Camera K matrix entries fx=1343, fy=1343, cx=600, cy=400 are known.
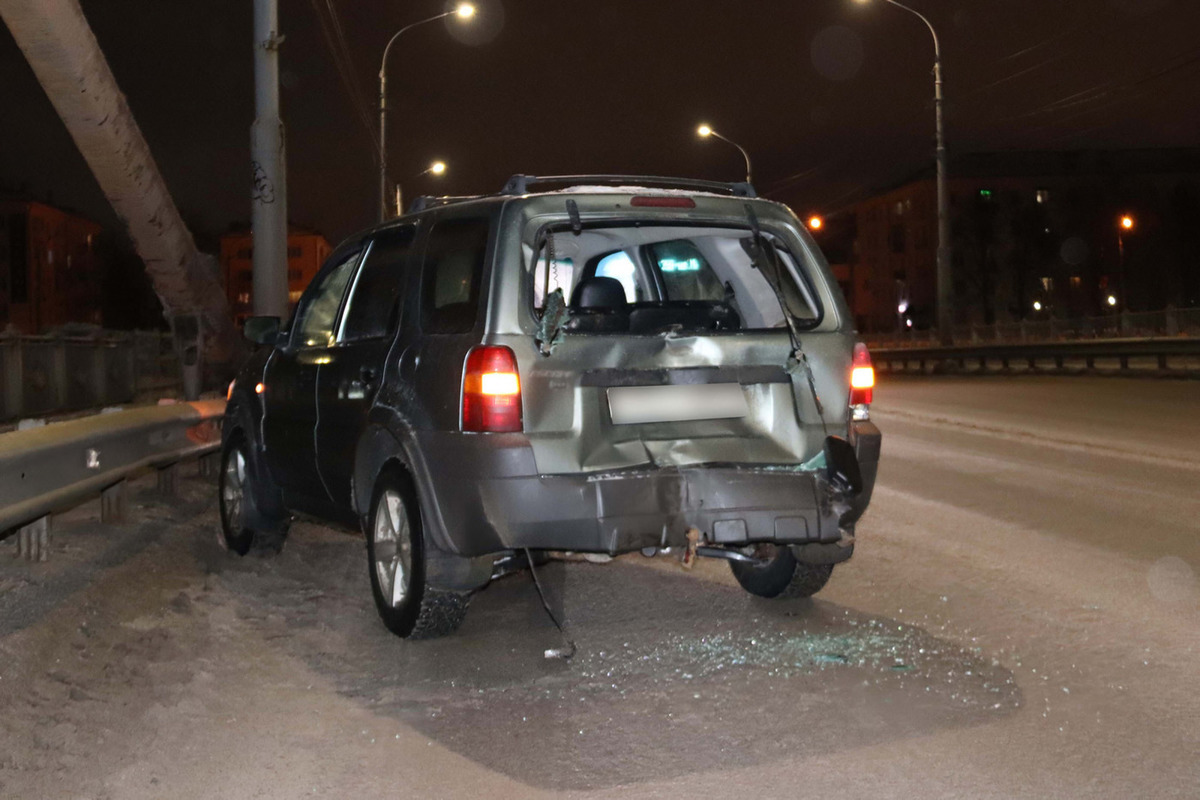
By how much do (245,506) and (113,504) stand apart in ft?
4.90

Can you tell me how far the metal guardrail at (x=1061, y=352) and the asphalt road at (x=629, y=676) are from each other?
19.7m

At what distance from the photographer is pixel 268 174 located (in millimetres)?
13320

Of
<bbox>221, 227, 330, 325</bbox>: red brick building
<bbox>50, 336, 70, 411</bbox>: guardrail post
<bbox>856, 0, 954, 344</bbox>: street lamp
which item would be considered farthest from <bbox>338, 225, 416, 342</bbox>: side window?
<bbox>221, 227, 330, 325</bbox>: red brick building

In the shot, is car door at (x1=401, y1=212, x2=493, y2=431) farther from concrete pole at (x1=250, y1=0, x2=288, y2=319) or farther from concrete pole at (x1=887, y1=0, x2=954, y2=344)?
concrete pole at (x1=887, y1=0, x2=954, y2=344)

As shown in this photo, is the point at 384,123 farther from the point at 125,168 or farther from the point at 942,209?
the point at 125,168

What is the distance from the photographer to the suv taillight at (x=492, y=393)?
→ 201 inches

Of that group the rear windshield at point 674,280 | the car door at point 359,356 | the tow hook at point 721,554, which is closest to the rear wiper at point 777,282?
the rear windshield at point 674,280

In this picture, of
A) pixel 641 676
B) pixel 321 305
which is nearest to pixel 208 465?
pixel 321 305

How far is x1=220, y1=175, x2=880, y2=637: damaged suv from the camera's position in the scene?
202 inches

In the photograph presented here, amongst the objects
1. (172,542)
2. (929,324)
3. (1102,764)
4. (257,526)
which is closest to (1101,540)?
(1102,764)

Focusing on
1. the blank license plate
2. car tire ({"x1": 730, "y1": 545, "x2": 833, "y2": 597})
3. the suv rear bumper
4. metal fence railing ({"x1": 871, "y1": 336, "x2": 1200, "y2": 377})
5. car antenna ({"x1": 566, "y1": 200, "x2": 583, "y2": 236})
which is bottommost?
car tire ({"x1": 730, "y1": 545, "x2": 833, "y2": 597})

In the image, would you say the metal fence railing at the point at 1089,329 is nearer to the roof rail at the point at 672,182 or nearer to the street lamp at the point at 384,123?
the street lamp at the point at 384,123

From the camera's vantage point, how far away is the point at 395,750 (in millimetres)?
4297

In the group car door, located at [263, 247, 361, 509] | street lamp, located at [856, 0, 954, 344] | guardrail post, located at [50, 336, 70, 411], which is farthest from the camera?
street lamp, located at [856, 0, 954, 344]
